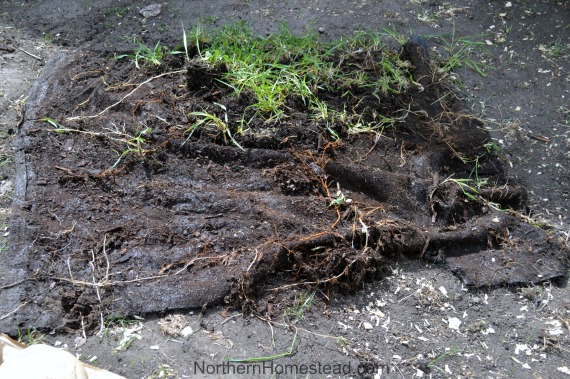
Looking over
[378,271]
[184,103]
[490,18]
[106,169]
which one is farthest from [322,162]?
[490,18]

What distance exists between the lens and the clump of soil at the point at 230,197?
2.55 m

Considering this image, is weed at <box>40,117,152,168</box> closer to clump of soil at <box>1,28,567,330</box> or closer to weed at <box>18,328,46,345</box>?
clump of soil at <box>1,28,567,330</box>

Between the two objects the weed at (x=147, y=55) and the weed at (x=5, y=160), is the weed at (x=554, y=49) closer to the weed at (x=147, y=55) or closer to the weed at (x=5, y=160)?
the weed at (x=147, y=55)

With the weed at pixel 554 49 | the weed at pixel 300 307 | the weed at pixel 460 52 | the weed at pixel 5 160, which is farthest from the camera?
the weed at pixel 554 49

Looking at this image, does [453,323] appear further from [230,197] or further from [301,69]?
[301,69]

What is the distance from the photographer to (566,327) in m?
2.55

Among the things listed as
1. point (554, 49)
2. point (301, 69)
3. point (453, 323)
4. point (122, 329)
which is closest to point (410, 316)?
point (453, 323)

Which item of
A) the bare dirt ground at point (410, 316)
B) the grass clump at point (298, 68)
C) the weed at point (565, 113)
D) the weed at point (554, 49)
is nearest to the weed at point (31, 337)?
the bare dirt ground at point (410, 316)

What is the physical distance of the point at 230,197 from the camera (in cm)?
289

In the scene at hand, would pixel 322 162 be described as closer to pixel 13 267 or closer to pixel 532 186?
pixel 532 186

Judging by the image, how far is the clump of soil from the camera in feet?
8.37

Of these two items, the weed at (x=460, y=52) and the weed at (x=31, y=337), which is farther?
the weed at (x=460, y=52)

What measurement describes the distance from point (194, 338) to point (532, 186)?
6.64ft

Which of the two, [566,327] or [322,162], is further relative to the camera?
[322,162]
